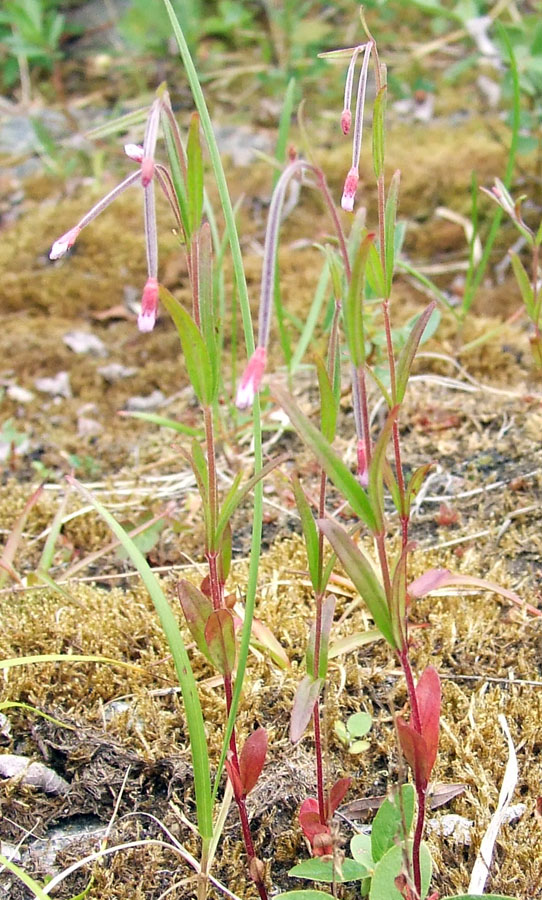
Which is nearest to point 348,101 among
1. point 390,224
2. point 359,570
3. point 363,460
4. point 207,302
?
point 390,224

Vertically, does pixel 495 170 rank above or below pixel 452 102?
below

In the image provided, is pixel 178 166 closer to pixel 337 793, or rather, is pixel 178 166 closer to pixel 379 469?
pixel 379 469

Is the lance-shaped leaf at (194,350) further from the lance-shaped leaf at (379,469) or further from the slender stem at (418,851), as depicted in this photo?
the slender stem at (418,851)

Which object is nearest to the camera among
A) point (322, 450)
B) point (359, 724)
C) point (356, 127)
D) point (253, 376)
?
point (253, 376)

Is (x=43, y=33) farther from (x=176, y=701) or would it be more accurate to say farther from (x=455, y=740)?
(x=455, y=740)

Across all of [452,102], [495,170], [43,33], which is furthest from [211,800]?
[43,33]

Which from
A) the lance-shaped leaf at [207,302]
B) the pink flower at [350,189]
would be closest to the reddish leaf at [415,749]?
the lance-shaped leaf at [207,302]
